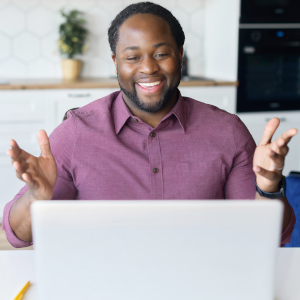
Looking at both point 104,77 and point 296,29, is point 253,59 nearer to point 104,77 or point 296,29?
point 296,29

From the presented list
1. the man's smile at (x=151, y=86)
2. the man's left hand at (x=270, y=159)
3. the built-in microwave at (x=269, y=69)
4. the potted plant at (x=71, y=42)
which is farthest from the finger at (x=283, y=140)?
the potted plant at (x=71, y=42)

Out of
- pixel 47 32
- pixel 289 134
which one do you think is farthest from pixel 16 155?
pixel 47 32

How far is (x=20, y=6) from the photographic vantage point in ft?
10.3

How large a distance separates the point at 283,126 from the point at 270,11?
2.67 ft

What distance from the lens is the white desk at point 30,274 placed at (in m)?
0.79

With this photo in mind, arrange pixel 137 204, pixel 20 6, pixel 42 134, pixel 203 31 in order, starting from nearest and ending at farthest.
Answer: pixel 137 204 < pixel 42 134 < pixel 20 6 < pixel 203 31

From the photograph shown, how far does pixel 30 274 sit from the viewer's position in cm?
87

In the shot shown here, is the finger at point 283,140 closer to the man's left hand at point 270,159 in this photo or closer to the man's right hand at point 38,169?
the man's left hand at point 270,159

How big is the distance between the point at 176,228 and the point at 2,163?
235 cm

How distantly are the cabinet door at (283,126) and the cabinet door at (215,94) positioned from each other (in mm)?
145

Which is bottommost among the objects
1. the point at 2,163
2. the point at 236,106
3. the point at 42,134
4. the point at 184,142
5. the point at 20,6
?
the point at 2,163

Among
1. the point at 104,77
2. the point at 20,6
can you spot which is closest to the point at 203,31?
the point at 104,77

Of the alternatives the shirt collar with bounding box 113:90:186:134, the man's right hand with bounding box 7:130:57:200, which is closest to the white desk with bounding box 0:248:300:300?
the man's right hand with bounding box 7:130:57:200

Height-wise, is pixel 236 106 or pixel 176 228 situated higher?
pixel 176 228
